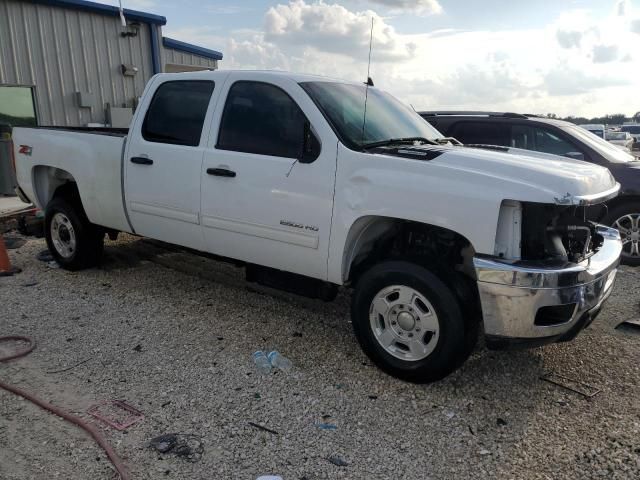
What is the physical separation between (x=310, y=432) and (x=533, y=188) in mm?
1901

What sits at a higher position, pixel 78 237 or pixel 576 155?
pixel 576 155

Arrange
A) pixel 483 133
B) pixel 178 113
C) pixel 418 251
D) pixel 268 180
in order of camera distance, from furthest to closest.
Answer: pixel 483 133 < pixel 178 113 < pixel 268 180 < pixel 418 251

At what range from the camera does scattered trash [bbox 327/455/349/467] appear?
281 centimetres

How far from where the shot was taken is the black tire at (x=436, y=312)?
334 centimetres

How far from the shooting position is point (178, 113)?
188 inches

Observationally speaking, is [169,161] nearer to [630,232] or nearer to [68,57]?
[630,232]

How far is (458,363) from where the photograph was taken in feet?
11.3

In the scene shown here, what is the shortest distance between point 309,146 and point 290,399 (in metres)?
1.75

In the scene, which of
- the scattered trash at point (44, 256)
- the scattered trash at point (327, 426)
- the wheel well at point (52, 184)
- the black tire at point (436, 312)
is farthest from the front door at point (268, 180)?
the scattered trash at point (44, 256)

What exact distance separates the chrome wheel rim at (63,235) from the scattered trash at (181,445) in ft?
11.8

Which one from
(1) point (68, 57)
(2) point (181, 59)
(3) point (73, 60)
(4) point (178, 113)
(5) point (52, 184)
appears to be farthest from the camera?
(2) point (181, 59)

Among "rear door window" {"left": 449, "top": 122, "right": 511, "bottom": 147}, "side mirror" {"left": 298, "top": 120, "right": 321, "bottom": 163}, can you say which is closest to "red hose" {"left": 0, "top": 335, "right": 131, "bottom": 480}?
"side mirror" {"left": 298, "top": 120, "right": 321, "bottom": 163}

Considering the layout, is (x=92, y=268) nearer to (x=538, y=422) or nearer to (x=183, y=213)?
(x=183, y=213)

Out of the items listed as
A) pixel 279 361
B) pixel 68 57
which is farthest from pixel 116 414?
pixel 68 57
